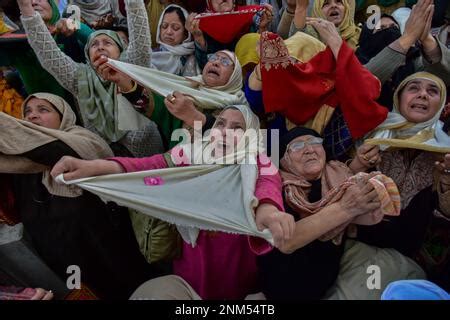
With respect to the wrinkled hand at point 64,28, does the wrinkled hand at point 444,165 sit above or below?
below

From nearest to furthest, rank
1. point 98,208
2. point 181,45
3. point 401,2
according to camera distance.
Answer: point 98,208
point 181,45
point 401,2

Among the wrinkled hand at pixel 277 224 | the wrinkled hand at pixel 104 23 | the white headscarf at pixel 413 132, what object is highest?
the wrinkled hand at pixel 104 23

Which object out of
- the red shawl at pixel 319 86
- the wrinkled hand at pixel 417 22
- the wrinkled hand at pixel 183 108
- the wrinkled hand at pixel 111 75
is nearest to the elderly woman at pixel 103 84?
the wrinkled hand at pixel 111 75

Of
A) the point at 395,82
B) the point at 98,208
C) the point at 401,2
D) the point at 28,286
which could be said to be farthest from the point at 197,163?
the point at 401,2

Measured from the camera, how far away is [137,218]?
6.59ft

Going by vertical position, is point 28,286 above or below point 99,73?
below

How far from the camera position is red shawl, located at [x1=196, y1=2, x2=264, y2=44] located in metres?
2.82

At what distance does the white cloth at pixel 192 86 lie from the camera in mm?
2162

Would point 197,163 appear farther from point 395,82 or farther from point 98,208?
point 395,82

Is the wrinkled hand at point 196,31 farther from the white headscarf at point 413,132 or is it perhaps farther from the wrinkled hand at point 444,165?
the wrinkled hand at point 444,165

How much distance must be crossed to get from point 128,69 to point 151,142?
391 millimetres

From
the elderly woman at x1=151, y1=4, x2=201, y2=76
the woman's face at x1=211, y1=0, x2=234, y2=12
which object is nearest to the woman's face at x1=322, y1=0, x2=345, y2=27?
the woman's face at x1=211, y1=0, x2=234, y2=12

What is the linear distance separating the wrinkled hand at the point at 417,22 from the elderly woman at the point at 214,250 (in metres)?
0.87

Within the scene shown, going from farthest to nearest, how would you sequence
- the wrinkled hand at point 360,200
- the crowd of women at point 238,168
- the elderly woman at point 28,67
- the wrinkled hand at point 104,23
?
the wrinkled hand at point 104,23 → the elderly woman at point 28,67 → the crowd of women at point 238,168 → the wrinkled hand at point 360,200
